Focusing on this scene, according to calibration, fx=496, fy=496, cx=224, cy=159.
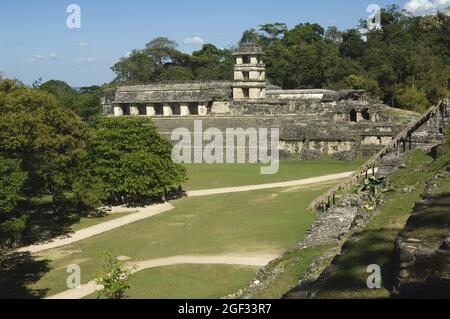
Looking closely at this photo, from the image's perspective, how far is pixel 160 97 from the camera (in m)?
67.5

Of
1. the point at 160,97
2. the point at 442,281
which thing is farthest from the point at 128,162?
the point at 160,97

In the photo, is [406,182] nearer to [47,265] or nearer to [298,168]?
[47,265]

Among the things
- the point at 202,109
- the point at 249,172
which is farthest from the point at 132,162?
the point at 202,109

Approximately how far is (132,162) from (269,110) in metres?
29.1

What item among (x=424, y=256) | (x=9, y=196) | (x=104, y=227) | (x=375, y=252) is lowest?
(x=104, y=227)

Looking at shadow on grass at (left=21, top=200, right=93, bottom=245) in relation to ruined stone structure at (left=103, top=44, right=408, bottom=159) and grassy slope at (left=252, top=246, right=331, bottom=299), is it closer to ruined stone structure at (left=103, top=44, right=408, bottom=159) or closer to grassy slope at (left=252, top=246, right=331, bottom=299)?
grassy slope at (left=252, top=246, right=331, bottom=299)

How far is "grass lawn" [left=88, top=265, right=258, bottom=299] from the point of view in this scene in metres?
17.9

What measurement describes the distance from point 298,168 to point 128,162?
17254mm

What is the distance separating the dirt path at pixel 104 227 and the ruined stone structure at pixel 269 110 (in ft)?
70.9

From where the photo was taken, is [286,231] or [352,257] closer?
[352,257]

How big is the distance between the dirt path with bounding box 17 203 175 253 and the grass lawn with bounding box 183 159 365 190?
20.2 ft

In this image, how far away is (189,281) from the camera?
63.0ft

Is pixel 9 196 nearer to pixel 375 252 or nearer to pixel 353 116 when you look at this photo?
pixel 375 252


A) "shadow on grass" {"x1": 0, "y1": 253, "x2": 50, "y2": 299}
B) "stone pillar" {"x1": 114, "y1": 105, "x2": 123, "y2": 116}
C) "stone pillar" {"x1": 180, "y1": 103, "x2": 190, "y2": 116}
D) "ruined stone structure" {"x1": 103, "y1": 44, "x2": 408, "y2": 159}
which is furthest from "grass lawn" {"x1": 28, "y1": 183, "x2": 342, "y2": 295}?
"stone pillar" {"x1": 114, "y1": 105, "x2": 123, "y2": 116}
